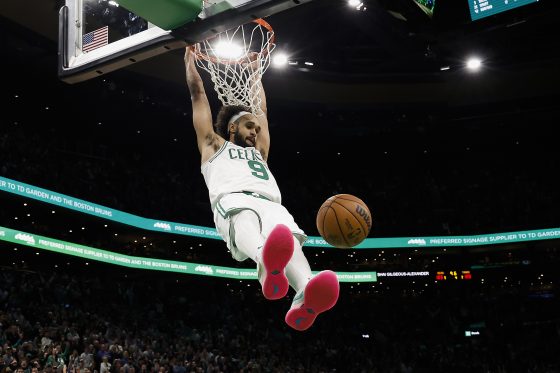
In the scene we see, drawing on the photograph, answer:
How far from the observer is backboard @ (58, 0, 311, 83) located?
13.8 feet

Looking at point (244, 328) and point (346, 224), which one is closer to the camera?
point (346, 224)

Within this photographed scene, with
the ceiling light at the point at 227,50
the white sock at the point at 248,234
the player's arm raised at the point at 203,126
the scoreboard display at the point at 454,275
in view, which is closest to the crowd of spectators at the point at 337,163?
the scoreboard display at the point at 454,275

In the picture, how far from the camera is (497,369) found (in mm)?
18719

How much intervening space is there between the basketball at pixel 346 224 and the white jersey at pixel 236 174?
48 centimetres

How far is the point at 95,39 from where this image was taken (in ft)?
16.3

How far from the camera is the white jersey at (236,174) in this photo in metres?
4.98

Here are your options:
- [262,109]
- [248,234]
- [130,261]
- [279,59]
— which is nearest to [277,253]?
[248,234]

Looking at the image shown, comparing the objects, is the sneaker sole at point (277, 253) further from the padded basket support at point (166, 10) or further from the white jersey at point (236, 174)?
the padded basket support at point (166, 10)

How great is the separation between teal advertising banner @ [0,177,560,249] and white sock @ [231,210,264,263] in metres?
10.8

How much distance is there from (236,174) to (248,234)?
63 centimetres

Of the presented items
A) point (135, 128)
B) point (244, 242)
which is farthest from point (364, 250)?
point (244, 242)

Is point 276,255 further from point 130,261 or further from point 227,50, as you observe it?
point 130,261

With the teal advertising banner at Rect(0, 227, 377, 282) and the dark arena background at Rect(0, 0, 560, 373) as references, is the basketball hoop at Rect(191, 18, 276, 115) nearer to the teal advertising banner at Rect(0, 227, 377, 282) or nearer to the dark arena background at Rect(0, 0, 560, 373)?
the dark arena background at Rect(0, 0, 560, 373)

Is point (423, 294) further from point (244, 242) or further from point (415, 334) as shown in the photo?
point (244, 242)
